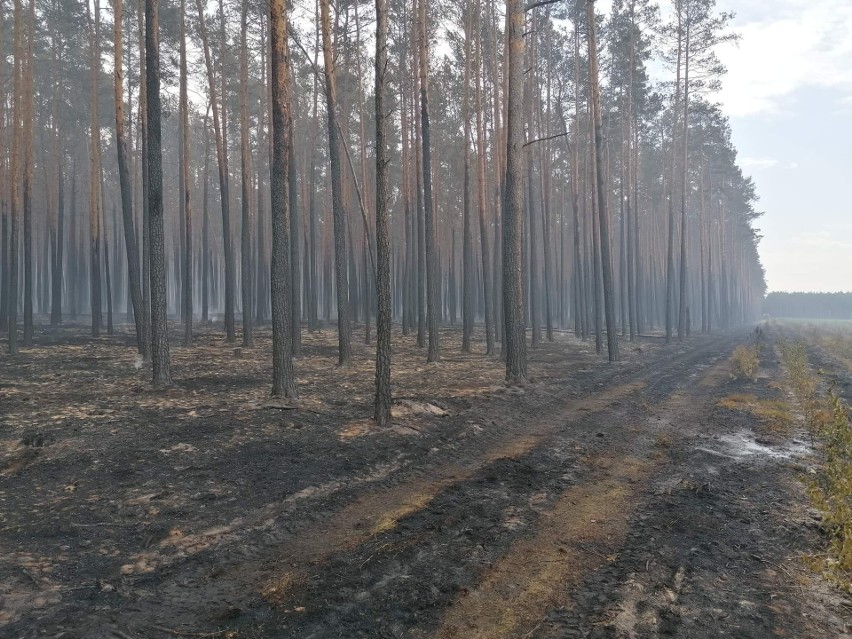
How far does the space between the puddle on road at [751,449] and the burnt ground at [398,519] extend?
6 centimetres

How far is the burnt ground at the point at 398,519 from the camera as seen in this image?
368 cm

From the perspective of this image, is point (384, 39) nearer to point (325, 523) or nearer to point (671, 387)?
point (325, 523)

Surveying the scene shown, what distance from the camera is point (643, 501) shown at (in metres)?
5.88

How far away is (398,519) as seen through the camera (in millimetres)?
5395

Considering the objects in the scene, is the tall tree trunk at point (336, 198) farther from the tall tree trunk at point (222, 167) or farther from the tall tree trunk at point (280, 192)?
the tall tree trunk at point (222, 167)

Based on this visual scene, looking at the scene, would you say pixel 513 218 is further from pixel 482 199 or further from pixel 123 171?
pixel 123 171

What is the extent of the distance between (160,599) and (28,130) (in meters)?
18.2

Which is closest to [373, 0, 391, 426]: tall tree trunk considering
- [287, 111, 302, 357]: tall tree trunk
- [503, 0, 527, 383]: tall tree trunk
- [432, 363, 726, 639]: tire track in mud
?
[432, 363, 726, 639]: tire track in mud

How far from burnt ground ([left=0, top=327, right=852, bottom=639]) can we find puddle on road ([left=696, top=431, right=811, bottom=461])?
0.06 meters

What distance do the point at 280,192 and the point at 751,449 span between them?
9.03 metres

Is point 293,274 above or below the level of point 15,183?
below

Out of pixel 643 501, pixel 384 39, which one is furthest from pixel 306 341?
pixel 643 501

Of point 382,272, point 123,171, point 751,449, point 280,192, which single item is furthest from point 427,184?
point 751,449

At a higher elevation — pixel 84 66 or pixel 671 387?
pixel 84 66
